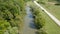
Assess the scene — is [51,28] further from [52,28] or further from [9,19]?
[9,19]

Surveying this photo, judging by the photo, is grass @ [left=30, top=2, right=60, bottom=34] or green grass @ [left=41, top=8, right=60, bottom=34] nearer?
grass @ [left=30, top=2, right=60, bottom=34]

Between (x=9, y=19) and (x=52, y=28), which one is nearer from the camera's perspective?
(x=9, y=19)

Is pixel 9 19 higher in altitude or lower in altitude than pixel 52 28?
higher

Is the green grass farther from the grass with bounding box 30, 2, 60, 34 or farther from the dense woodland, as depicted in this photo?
the dense woodland

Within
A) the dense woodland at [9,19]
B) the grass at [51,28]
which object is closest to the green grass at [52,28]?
the grass at [51,28]

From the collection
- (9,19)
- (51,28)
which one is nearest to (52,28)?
(51,28)

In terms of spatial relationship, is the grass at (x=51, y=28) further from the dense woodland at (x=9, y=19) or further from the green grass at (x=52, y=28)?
the dense woodland at (x=9, y=19)

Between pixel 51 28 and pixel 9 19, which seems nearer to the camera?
pixel 9 19

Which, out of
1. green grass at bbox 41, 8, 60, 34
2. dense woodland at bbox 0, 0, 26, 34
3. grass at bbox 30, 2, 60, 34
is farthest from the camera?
green grass at bbox 41, 8, 60, 34

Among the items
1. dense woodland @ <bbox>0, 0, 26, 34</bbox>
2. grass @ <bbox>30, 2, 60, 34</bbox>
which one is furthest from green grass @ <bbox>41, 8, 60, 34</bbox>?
dense woodland @ <bbox>0, 0, 26, 34</bbox>

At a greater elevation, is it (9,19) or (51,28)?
(9,19)

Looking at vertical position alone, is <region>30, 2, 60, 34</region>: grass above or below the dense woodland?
below
